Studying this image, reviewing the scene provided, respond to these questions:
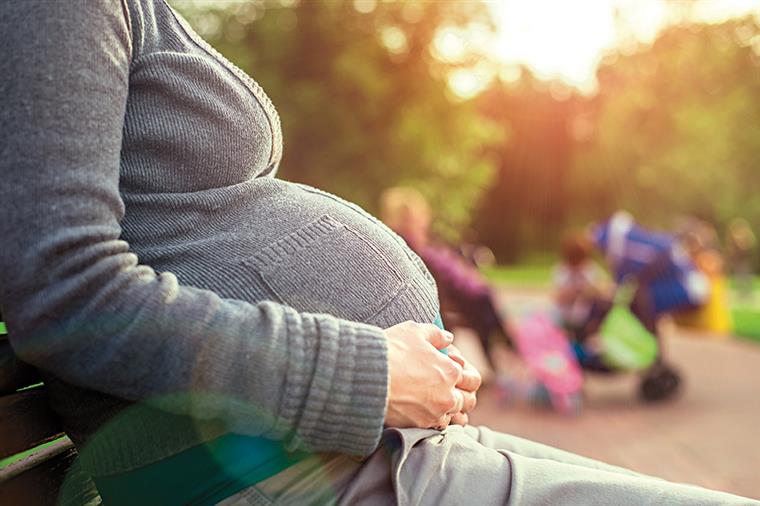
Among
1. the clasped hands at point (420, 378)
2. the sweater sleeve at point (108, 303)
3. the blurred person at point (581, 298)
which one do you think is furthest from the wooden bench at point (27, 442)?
the blurred person at point (581, 298)

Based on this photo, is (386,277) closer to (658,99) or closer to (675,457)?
(675,457)

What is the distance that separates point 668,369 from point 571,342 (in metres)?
0.99

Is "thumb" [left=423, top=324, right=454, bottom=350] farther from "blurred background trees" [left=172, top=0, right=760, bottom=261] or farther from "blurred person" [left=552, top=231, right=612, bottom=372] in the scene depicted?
"blurred background trees" [left=172, top=0, right=760, bottom=261]

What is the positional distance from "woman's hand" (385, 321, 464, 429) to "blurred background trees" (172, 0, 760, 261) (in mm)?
12719

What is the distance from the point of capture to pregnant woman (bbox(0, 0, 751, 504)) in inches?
41.7

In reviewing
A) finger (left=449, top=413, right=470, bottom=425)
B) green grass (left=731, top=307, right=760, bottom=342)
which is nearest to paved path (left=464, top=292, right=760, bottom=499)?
green grass (left=731, top=307, right=760, bottom=342)

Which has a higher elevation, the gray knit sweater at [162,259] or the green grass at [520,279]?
the gray knit sweater at [162,259]

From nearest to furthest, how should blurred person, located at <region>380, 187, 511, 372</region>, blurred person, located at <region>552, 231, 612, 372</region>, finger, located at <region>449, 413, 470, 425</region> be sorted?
finger, located at <region>449, 413, 470, 425</region> < blurred person, located at <region>380, 187, 511, 372</region> < blurred person, located at <region>552, 231, 612, 372</region>

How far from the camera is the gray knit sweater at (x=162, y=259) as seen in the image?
1.05m

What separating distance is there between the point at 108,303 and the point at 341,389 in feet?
1.02

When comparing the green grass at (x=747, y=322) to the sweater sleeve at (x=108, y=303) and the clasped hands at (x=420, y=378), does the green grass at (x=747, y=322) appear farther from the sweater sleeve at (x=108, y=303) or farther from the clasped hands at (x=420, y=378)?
the sweater sleeve at (x=108, y=303)

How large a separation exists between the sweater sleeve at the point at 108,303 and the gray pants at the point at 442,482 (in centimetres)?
7

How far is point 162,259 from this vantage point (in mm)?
1227

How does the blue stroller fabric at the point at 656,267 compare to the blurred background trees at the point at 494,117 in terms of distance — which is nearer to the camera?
the blue stroller fabric at the point at 656,267
